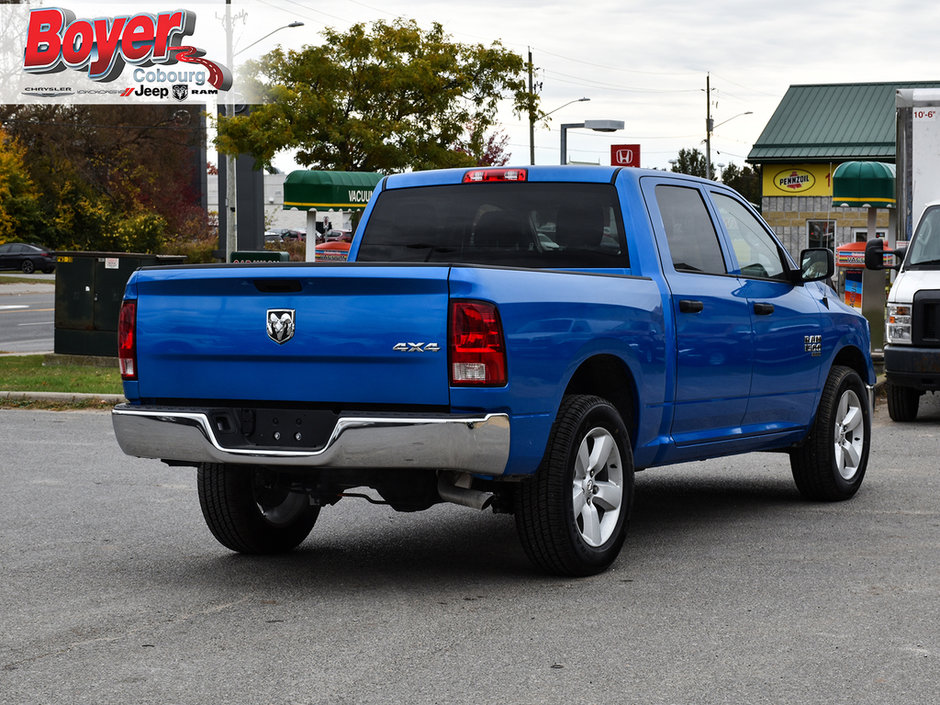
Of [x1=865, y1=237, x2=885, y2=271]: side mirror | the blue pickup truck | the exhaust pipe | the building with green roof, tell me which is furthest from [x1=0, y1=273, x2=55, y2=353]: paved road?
the building with green roof

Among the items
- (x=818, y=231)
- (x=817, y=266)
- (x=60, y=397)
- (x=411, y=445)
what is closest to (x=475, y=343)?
(x=411, y=445)

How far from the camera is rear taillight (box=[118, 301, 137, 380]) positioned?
671 cm

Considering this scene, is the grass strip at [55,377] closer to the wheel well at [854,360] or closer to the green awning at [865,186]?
the wheel well at [854,360]

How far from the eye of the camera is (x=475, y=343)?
5.98m

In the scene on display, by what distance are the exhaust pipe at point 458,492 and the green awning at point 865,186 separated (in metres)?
16.9

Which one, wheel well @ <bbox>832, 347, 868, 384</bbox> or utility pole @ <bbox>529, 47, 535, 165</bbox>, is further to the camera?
utility pole @ <bbox>529, 47, 535, 165</bbox>

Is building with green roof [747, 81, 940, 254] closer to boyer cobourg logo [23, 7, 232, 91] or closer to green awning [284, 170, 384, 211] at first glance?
boyer cobourg logo [23, 7, 232, 91]

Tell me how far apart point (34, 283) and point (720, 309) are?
144ft

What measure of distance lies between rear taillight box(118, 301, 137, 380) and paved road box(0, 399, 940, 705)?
99 cm

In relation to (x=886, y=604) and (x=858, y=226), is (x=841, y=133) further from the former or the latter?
(x=886, y=604)

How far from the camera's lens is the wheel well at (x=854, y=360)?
941 cm

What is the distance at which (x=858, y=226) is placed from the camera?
5547cm

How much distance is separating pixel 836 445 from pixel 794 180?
5010 centimetres

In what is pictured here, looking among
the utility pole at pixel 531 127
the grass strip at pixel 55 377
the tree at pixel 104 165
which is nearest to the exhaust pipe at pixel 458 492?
the grass strip at pixel 55 377
